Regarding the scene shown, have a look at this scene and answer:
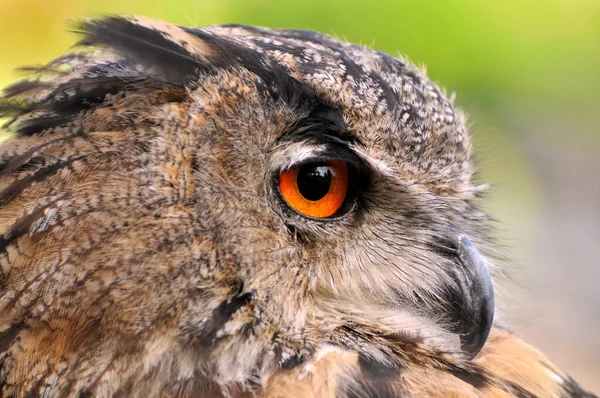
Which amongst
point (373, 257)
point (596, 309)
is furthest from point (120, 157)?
point (596, 309)

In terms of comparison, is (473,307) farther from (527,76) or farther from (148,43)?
(527,76)

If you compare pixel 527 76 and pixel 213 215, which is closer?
pixel 213 215

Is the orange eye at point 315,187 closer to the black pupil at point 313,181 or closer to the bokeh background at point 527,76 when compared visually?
the black pupil at point 313,181

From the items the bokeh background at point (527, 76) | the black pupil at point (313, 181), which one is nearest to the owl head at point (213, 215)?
the black pupil at point (313, 181)

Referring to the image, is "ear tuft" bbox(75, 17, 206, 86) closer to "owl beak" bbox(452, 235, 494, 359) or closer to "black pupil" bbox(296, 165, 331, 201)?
"black pupil" bbox(296, 165, 331, 201)

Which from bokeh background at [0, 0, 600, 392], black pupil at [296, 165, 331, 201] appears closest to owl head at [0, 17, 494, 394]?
black pupil at [296, 165, 331, 201]

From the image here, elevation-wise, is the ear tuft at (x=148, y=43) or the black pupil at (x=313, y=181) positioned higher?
the ear tuft at (x=148, y=43)

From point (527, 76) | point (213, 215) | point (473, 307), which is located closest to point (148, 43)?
point (213, 215)
